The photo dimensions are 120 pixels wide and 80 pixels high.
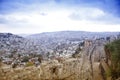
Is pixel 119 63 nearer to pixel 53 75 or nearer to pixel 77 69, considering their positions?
pixel 77 69

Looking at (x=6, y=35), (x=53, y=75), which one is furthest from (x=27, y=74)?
(x=6, y=35)

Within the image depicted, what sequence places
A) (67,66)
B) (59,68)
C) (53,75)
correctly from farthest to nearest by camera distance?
(67,66)
(59,68)
(53,75)

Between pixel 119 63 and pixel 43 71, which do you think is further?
pixel 119 63

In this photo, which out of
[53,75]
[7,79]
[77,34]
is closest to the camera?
[7,79]

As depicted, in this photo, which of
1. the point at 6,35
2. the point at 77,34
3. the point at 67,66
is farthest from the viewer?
the point at 77,34

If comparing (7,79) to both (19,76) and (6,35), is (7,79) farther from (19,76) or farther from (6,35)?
(6,35)


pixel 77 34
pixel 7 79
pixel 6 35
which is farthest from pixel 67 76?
pixel 77 34

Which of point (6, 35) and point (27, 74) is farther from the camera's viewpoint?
point (6, 35)

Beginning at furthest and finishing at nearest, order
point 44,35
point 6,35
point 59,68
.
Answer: point 44,35 < point 6,35 < point 59,68
